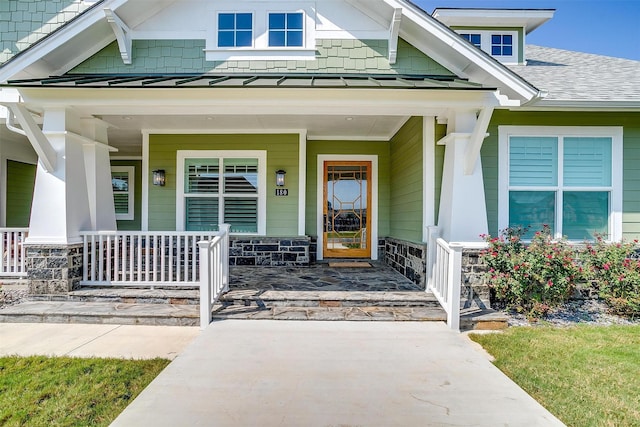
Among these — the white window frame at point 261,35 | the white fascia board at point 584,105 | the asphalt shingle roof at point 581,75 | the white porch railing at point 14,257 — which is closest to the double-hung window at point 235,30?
the white window frame at point 261,35

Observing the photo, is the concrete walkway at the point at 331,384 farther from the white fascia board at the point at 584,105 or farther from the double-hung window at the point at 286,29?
the double-hung window at the point at 286,29

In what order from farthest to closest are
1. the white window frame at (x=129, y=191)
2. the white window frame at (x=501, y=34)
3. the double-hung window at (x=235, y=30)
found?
the white window frame at (x=129, y=191)
the white window frame at (x=501, y=34)
the double-hung window at (x=235, y=30)

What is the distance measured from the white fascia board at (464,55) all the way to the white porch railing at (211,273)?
4134 millimetres

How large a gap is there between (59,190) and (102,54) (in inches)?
89.1

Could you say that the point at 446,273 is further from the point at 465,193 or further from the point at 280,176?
the point at 280,176

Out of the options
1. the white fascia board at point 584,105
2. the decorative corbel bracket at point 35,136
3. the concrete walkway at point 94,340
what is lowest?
the concrete walkway at point 94,340

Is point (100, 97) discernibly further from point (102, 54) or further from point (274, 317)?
point (274, 317)

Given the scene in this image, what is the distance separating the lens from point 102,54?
5.30 metres

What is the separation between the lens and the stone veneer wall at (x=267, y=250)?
23.8ft

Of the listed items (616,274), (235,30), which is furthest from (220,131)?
(616,274)

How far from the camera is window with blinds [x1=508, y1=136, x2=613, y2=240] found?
5.54 metres

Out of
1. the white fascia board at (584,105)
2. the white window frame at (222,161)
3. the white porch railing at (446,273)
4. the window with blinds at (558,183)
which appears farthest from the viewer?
the white window frame at (222,161)

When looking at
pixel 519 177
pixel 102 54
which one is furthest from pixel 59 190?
pixel 519 177

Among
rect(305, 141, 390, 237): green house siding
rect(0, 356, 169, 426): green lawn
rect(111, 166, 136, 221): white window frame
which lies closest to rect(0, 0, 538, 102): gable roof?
rect(305, 141, 390, 237): green house siding
